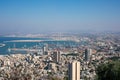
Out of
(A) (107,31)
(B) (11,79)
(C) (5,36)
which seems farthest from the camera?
(C) (5,36)

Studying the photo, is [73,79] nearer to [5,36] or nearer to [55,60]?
[55,60]

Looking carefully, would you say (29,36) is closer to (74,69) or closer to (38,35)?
(38,35)

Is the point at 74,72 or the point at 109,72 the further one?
the point at 74,72

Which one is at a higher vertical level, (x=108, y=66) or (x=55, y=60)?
(x=108, y=66)

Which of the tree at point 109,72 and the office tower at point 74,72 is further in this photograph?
the office tower at point 74,72

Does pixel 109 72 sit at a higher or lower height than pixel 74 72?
higher

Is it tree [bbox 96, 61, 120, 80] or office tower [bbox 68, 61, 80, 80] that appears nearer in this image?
tree [bbox 96, 61, 120, 80]

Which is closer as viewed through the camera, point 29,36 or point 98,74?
point 98,74

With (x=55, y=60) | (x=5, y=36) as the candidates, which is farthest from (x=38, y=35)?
(x=55, y=60)

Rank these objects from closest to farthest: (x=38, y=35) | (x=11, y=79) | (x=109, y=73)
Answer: (x=11, y=79) → (x=109, y=73) → (x=38, y=35)
